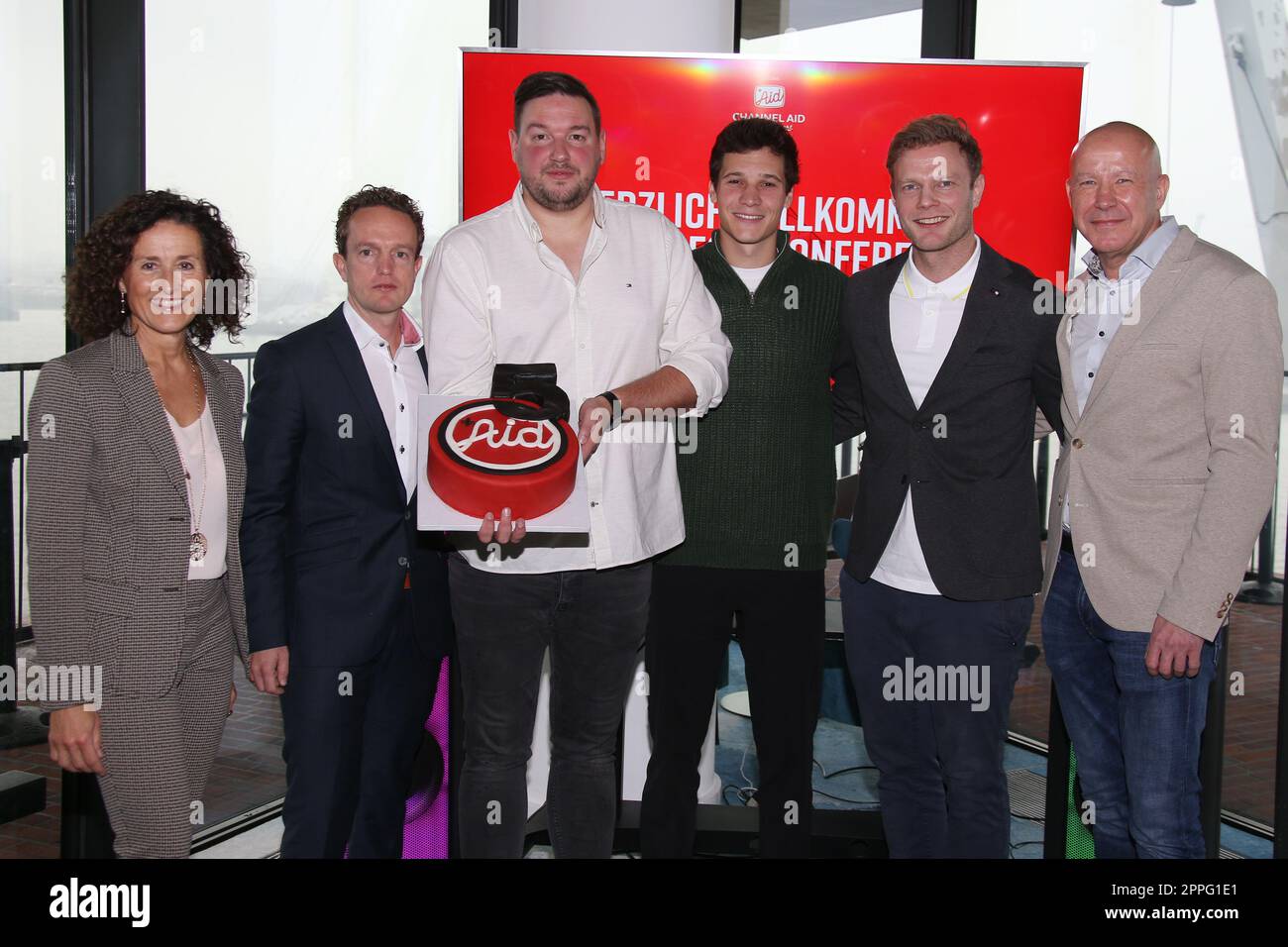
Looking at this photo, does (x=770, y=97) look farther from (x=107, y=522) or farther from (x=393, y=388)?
(x=107, y=522)

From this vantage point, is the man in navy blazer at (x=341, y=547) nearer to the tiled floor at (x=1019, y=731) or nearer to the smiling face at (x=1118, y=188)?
the smiling face at (x=1118, y=188)

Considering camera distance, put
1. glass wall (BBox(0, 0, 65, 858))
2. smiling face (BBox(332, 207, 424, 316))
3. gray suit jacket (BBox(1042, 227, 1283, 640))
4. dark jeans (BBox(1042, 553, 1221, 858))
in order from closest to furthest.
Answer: gray suit jacket (BBox(1042, 227, 1283, 640))
dark jeans (BBox(1042, 553, 1221, 858))
smiling face (BBox(332, 207, 424, 316))
glass wall (BBox(0, 0, 65, 858))

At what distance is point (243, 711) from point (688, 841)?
2.82 metres

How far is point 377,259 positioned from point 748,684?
1.34 m

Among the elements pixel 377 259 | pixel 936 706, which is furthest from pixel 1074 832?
pixel 377 259

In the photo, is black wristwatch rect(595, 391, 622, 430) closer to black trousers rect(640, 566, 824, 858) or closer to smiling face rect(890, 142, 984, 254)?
black trousers rect(640, 566, 824, 858)

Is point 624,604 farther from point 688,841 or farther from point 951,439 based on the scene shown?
point 951,439

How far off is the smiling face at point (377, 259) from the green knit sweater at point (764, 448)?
78 cm

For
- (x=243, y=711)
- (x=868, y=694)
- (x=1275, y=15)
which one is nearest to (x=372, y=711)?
(x=868, y=694)

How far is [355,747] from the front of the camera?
2309 millimetres

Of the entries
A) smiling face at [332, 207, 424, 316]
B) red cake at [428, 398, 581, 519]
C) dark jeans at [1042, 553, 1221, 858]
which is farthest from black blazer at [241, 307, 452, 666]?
dark jeans at [1042, 553, 1221, 858]

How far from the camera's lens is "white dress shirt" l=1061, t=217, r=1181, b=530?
227 centimetres

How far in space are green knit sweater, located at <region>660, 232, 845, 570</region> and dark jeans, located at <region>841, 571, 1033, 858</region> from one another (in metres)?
0.22
